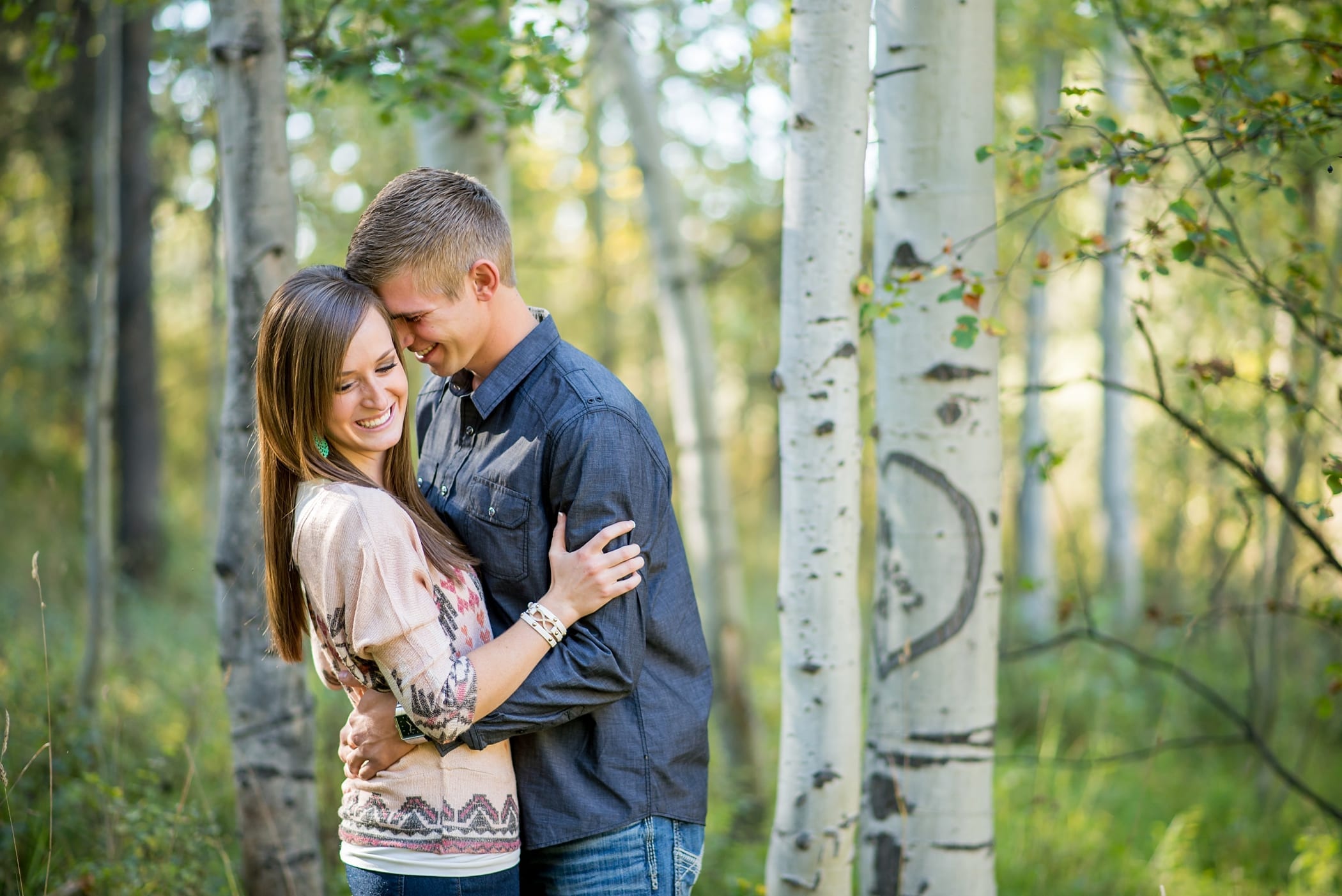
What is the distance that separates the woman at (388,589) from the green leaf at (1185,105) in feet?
5.70

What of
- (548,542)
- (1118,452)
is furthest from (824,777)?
(1118,452)

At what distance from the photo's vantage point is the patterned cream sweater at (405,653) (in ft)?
5.38

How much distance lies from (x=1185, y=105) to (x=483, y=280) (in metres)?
1.74

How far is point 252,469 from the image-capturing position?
2.59 m

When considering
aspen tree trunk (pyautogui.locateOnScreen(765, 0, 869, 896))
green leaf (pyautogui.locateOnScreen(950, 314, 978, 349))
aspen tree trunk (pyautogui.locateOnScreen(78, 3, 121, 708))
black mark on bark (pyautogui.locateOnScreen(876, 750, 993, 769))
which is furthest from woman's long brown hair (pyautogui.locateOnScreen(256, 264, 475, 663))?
aspen tree trunk (pyautogui.locateOnScreen(78, 3, 121, 708))

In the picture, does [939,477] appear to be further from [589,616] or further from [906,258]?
[589,616]

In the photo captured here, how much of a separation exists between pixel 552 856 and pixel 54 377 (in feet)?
30.0

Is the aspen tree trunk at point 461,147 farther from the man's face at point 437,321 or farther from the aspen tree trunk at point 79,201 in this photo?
the aspen tree trunk at point 79,201

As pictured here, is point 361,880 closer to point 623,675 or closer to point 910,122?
point 623,675

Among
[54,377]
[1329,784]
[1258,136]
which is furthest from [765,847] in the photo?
[54,377]

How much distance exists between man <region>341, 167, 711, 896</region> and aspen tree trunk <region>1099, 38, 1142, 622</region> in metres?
6.87

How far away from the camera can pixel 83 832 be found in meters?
3.07

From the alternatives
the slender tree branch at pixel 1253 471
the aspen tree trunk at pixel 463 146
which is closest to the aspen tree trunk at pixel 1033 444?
the slender tree branch at pixel 1253 471

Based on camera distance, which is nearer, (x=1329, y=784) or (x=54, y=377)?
(x=1329, y=784)
